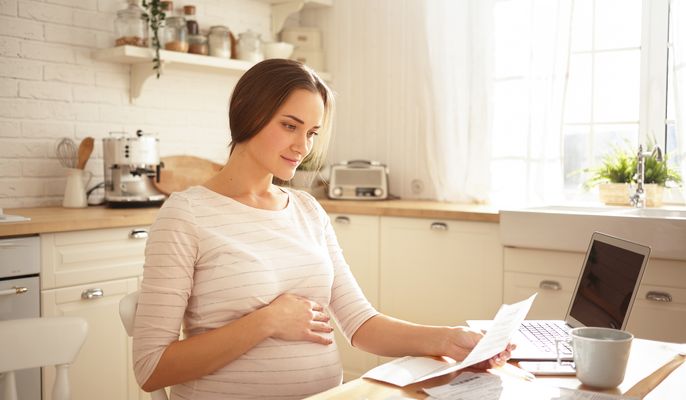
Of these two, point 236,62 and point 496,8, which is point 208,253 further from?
point 496,8

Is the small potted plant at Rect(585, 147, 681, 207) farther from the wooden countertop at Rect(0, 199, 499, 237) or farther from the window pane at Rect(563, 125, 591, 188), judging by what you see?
the wooden countertop at Rect(0, 199, 499, 237)

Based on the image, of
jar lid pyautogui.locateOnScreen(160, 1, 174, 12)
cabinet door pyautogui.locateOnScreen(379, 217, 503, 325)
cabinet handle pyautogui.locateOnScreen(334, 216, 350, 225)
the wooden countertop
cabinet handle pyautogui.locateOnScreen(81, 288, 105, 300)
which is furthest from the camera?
cabinet handle pyautogui.locateOnScreen(334, 216, 350, 225)

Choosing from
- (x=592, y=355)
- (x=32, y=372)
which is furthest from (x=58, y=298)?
(x=592, y=355)

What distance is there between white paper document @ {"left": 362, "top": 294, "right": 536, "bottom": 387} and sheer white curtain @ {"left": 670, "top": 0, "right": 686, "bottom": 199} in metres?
1.96

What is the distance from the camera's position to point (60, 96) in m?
2.96

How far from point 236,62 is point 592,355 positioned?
8.64 feet

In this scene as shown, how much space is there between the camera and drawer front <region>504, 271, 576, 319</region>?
2535mm

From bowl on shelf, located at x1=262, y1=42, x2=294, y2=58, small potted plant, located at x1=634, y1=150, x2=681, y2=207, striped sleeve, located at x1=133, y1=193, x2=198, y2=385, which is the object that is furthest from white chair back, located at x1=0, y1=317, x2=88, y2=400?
bowl on shelf, located at x1=262, y1=42, x2=294, y2=58

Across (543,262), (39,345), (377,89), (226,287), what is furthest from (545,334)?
(377,89)

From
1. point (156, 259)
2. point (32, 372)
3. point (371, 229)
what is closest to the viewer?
point (156, 259)

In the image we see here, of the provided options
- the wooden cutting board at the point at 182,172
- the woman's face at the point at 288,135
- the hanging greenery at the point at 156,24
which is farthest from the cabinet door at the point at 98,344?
the woman's face at the point at 288,135

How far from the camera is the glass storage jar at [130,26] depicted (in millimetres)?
3006

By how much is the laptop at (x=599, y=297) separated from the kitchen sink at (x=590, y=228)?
842mm

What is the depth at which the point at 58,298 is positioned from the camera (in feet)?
7.85
